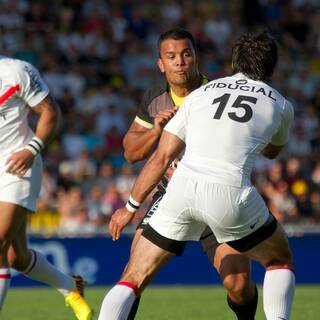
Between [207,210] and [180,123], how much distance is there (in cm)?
55

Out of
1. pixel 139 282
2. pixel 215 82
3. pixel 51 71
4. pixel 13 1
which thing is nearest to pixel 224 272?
pixel 139 282

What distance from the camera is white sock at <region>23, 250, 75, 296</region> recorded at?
9375 millimetres

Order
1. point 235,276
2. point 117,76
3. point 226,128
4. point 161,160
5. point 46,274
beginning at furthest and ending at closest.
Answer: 1. point 117,76
2. point 46,274
3. point 235,276
4. point 161,160
5. point 226,128

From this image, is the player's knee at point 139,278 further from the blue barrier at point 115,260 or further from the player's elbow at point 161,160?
the blue barrier at point 115,260

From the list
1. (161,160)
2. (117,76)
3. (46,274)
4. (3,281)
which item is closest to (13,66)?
(3,281)

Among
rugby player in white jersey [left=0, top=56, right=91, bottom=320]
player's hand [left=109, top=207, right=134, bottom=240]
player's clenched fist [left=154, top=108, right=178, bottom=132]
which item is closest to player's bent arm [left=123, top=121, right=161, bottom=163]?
player's clenched fist [left=154, top=108, right=178, bottom=132]

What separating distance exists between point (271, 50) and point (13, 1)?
46.4 ft

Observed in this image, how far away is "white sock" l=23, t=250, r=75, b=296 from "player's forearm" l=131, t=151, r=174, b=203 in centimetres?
254

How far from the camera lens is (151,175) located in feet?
22.7

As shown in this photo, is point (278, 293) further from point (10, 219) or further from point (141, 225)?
point (10, 219)

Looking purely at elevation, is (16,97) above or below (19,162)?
above

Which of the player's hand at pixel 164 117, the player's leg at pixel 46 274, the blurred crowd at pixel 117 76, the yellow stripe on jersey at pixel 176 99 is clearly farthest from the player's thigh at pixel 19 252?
the blurred crowd at pixel 117 76

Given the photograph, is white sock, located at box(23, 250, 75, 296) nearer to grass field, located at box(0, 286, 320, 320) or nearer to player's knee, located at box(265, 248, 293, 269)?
grass field, located at box(0, 286, 320, 320)

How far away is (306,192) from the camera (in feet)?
59.6
